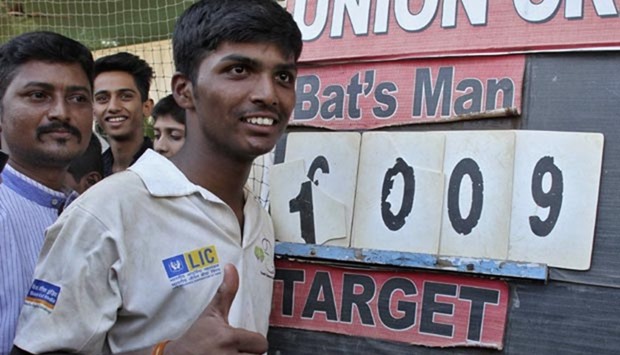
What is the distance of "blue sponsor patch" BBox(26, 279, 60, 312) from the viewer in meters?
1.44

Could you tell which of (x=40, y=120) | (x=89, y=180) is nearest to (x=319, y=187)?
(x=40, y=120)

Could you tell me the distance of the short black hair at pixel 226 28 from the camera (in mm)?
1665

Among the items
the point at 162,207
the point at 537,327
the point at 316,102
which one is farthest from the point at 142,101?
the point at 537,327

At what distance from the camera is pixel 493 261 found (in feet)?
6.28

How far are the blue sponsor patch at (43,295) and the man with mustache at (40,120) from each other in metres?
0.44

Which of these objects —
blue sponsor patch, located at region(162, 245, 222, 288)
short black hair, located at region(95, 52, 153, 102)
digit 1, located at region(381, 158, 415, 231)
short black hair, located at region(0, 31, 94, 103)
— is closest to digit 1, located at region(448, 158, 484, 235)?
digit 1, located at region(381, 158, 415, 231)

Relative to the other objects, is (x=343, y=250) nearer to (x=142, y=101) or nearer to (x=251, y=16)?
(x=251, y=16)

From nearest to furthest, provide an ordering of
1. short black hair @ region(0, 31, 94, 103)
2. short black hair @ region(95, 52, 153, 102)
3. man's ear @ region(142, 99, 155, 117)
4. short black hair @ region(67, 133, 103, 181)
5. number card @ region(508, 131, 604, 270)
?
number card @ region(508, 131, 604, 270)
short black hair @ region(0, 31, 94, 103)
short black hair @ region(67, 133, 103, 181)
short black hair @ region(95, 52, 153, 102)
man's ear @ region(142, 99, 155, 117)

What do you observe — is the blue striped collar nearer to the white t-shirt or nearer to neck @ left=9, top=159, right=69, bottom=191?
neck @ left=9, top=159, right=69, bottom=191

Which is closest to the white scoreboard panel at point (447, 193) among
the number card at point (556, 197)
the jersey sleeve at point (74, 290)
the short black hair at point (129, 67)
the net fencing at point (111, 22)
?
the number card at point (556, 197)

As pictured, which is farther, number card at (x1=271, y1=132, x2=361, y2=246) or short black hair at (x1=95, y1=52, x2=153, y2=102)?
short black hair at (x1=95, y1=52, x2=153, y2=102)

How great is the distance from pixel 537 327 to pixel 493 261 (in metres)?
0.20

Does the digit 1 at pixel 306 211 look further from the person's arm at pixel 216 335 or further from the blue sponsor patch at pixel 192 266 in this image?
the person's arm at pixel 216 335

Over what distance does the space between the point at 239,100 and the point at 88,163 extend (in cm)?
193
